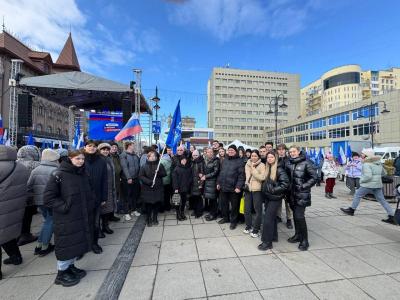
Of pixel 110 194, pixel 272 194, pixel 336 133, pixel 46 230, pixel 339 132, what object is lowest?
pixel 46 230

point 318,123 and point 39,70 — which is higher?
point 39,70

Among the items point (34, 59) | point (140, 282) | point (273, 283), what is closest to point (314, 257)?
point (273, 283)

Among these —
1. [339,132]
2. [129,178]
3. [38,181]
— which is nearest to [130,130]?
[129,178]

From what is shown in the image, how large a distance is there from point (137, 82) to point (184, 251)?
810 cm

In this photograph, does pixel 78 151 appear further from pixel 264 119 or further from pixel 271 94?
pixel 271 94

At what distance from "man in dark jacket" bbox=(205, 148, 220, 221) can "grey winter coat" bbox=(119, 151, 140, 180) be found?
1.88 metres

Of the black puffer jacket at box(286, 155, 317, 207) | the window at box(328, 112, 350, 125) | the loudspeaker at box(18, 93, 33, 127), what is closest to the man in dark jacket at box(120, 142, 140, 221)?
the black puffer jacket at box(286, 155, 317, 207)

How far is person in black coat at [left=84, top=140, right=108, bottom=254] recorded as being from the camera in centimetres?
438

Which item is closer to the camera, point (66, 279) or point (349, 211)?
point (66, 279)

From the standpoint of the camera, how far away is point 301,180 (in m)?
4.42

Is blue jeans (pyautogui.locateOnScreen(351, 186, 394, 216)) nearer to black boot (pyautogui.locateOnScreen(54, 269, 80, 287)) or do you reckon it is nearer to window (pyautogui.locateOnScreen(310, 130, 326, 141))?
black boot (pyautogui.locateOnScreen(54, 269, 80, 287))

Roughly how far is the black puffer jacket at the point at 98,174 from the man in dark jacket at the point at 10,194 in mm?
1009

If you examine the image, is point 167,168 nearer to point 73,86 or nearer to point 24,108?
point 73,86

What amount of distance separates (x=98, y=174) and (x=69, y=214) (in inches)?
54.5
